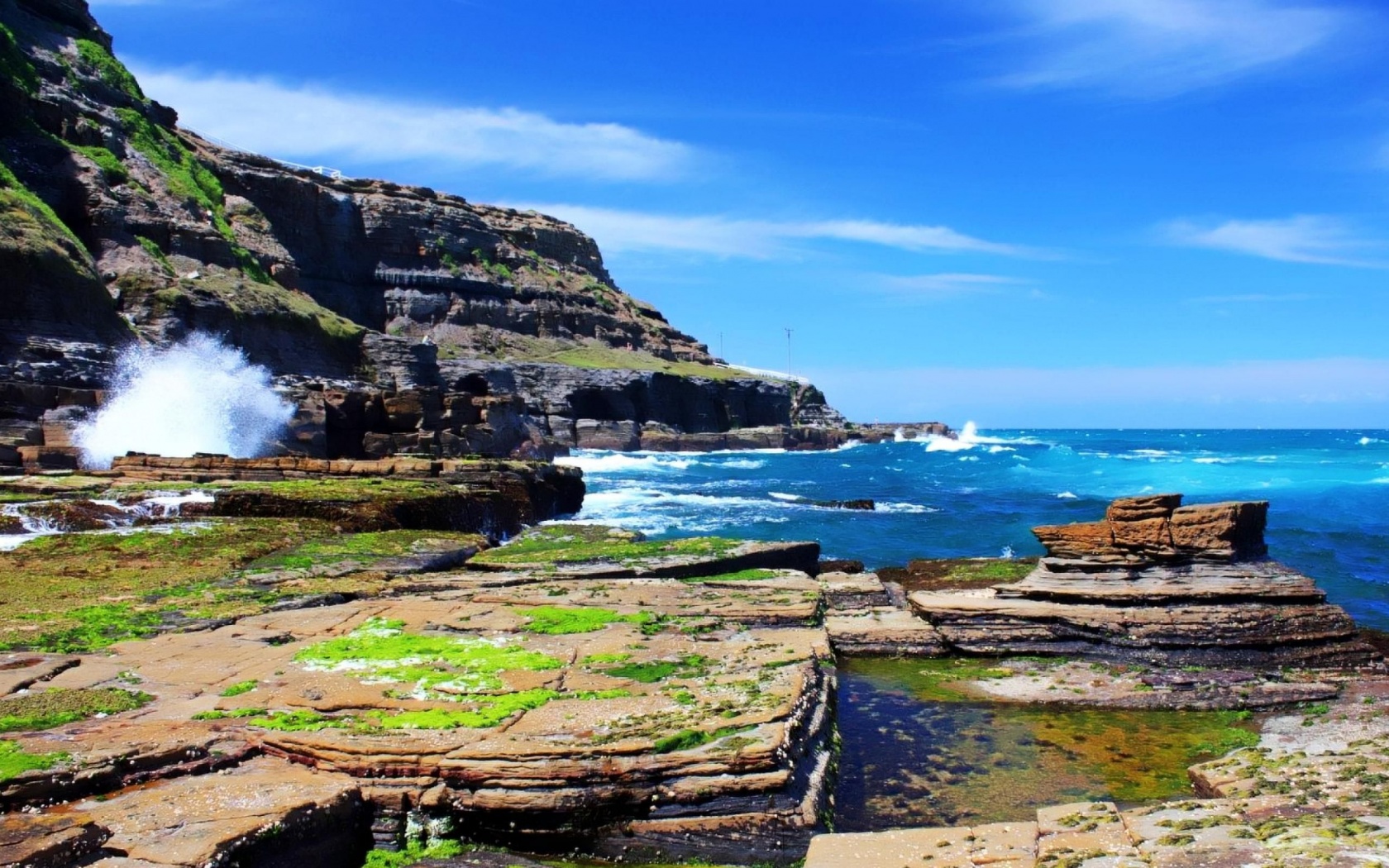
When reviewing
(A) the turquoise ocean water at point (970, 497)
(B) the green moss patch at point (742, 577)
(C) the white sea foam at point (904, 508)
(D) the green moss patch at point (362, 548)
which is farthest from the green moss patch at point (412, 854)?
(C) the white sea foam at point (904, 508)

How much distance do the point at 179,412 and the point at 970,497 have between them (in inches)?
1506

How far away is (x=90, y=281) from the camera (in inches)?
1758

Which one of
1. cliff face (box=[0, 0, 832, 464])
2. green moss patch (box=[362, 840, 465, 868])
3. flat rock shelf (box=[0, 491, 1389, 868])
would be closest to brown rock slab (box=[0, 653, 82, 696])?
flat rock shelf (box=[0, 491, 1389, 868])

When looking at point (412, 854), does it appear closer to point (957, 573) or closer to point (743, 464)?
point (957, 573)

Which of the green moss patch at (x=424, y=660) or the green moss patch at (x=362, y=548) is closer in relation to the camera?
the green moss patch at (x=424, y=660)

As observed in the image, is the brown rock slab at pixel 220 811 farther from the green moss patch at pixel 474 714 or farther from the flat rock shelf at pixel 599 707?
the green moss patch at pixel 474 714

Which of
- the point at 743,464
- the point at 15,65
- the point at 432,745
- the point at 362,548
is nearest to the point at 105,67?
the point at 15,65

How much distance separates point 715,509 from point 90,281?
30.3 metres

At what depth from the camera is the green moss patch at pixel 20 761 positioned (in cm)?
704

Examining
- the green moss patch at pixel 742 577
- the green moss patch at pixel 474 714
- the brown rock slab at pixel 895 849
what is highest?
the green moss patch at pixel 474 714

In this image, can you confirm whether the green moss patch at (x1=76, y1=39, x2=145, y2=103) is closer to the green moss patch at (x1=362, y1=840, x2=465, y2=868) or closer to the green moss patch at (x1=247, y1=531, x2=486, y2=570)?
the green moss patch at (x1=247, y1=531, x2=486, y2=570)

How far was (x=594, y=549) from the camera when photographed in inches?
811

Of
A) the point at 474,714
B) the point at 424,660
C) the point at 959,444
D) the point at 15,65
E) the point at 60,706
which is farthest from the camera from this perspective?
the point at 959,444

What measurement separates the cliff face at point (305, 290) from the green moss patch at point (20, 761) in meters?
28.2
